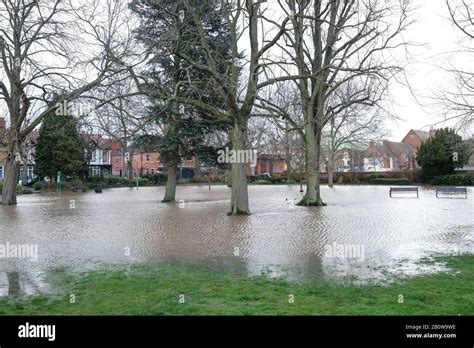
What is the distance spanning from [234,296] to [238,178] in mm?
14074

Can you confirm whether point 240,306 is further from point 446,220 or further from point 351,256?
point 446,220

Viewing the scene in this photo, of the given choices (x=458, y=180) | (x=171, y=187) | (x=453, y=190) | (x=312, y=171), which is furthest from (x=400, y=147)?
(x=312, y=171)

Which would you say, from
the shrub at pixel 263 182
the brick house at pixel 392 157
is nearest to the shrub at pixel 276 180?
the shrub at pixel 263 182

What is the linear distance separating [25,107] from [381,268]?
2553 cm

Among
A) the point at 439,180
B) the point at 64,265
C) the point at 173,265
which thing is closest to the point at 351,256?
the point at 173,265

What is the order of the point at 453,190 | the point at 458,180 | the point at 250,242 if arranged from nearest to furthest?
1. the point at 250,242
2. the point at 453,190
3. the point at 458,180

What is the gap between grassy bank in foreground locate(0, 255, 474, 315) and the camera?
6.34 meters

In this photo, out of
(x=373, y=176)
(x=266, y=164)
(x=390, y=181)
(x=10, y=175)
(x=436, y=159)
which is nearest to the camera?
(x=10, y=175)

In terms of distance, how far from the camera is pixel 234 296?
7.12m

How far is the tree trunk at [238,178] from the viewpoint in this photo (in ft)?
68.3

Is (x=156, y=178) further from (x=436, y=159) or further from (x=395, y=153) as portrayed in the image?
(x=395, y=153)

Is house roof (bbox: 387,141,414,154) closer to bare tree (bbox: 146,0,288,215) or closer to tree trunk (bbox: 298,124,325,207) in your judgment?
tree trunk (bbox: 298,124,325,207)

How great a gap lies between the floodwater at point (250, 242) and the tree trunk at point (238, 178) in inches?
34.6

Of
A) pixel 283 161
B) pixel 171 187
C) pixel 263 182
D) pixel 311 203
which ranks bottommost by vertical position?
pixel 311 203
